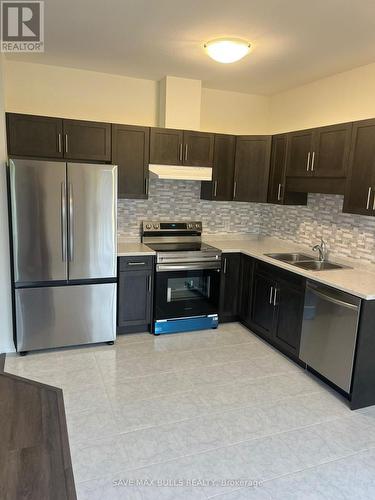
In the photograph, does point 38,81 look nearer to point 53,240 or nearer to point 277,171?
point 53,240

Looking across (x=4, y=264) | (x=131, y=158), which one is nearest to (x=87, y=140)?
(x=131, y=158)

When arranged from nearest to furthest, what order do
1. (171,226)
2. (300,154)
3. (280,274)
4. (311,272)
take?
(311,272) < (280,274) < (300,154) < (171,226)

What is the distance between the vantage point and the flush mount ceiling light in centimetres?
285

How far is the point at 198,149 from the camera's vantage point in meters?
4.12

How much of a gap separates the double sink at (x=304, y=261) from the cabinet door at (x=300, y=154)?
34.2 inches

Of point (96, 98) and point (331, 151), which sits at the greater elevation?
point (96, 98)

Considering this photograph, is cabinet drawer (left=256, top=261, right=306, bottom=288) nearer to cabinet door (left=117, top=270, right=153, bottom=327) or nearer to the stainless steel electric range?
the stainless steel electric range

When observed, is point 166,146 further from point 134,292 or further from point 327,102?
point 327,102

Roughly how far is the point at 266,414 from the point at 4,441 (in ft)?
5.63

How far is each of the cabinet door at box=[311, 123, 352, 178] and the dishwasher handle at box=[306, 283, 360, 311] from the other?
1016mm

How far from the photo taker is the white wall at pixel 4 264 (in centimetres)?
316

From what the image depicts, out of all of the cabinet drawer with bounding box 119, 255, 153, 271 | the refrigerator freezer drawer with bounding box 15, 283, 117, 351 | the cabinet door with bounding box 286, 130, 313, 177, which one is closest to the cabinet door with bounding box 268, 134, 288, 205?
the cabinet door with bounding box 286, 130, 313, 177

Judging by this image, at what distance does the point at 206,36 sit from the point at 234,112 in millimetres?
1802

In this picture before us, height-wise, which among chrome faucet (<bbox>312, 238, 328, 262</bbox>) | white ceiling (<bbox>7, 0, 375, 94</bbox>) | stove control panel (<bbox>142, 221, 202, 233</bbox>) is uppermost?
white ceiling (<bbox>7, 0, 375, 94</bbox>)
